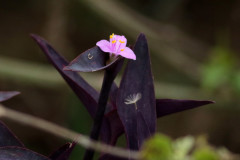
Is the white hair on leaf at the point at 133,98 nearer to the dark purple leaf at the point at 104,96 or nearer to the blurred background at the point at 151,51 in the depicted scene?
the dark purple leaf at the point at 104,96

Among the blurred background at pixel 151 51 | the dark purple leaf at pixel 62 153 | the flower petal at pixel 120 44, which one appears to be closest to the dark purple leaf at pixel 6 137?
the dark purple leaf at pixel 62 153

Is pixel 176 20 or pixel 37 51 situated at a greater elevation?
pixel 176 20

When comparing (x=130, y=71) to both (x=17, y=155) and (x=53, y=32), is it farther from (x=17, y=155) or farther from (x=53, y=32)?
(x=53, y=32)

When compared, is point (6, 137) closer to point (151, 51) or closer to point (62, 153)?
point (62, 153)

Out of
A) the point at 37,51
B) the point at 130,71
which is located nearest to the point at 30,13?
the point at 37,51

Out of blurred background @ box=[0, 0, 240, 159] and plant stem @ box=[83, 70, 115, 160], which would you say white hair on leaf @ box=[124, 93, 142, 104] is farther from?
blurred background @ box=[0, 0, 240, 159]

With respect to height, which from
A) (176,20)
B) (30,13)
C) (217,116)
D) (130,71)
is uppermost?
(130,71)

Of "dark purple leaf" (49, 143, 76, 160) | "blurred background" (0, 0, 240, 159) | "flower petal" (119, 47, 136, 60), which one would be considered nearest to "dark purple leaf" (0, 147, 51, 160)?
"dark purple leaf" (49, 143, 76, 160)
